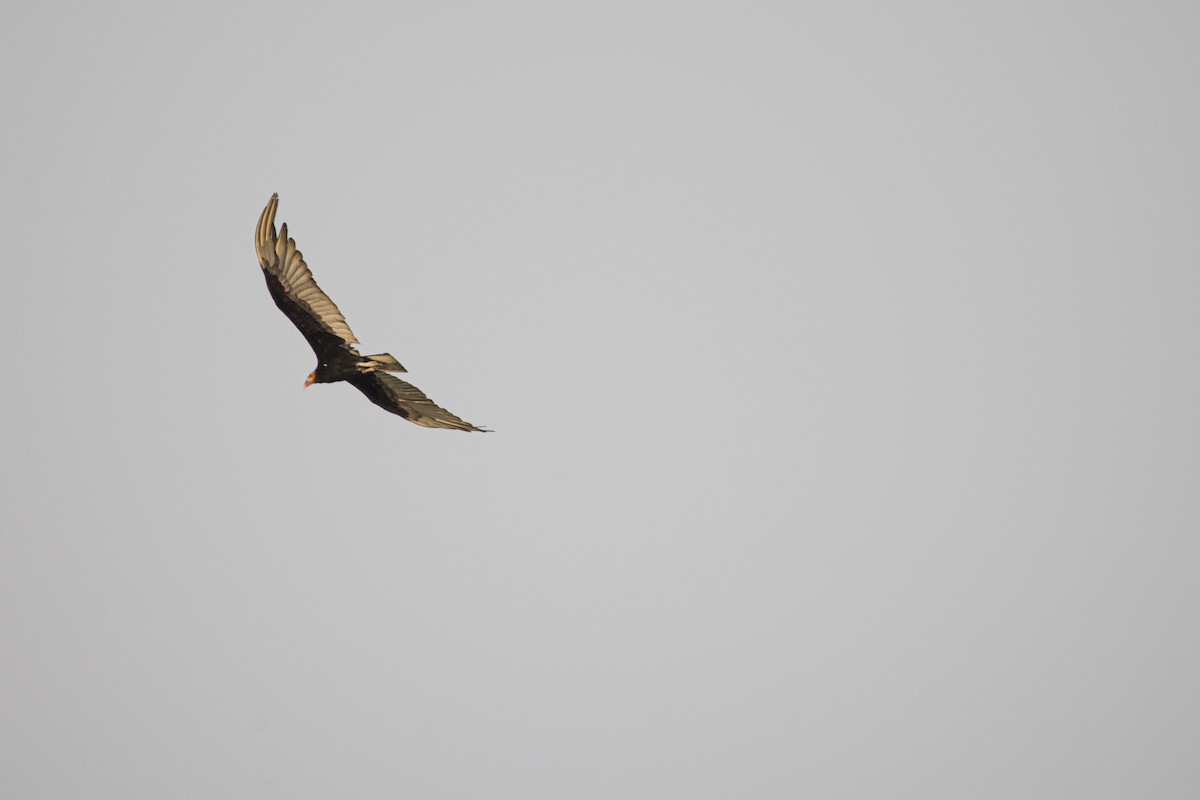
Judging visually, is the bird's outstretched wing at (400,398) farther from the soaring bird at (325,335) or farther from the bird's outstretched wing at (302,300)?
the bird's outstretched wing at (302,300)

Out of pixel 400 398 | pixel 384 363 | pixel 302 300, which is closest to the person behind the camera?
pixel 384 363

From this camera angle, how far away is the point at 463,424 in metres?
16.2

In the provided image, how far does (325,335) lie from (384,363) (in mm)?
1459

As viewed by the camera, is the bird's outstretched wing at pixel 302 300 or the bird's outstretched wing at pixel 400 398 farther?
the bird's outstretched wing at pixel 400 398

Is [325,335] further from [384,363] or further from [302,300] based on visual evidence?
[384,363]

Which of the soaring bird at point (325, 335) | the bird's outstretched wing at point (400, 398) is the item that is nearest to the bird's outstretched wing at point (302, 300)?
the soaring bird at point (325, 335)

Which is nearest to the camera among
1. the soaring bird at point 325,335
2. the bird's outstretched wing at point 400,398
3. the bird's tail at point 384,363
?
the bird's tail at point 384,363

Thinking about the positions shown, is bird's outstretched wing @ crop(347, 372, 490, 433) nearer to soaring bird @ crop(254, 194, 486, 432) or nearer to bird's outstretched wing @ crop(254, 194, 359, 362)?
soaring bird @ crop(254, 194, 486, 432)

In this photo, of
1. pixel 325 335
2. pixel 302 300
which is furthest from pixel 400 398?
pixel 302 300

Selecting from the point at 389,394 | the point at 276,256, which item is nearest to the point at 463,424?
the point at 389,394

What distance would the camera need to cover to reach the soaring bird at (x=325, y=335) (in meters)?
16.9

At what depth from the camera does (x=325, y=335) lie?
17266 mm

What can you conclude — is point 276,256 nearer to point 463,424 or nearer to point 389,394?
point 389,394

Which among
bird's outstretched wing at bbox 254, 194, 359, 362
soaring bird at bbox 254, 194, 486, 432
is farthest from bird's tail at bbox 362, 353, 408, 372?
bird's outstretched wing at bbox 254, 194, 359, 362
